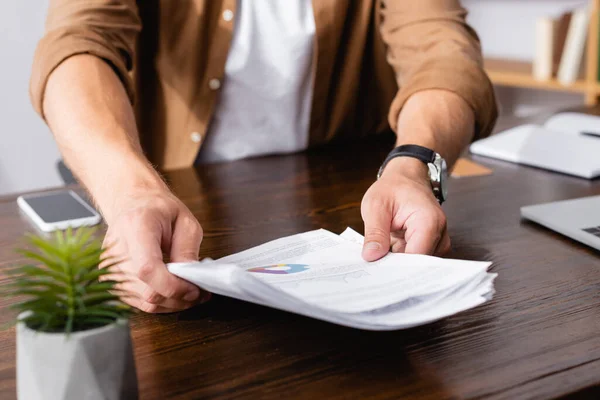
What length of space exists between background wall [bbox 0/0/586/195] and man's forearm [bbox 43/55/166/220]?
1.89 m

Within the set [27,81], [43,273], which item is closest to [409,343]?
[43,273]

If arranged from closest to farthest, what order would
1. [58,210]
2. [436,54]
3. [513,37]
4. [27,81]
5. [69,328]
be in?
[69,328] → [58,210] → [436,54] → [27,81] → [513,37]

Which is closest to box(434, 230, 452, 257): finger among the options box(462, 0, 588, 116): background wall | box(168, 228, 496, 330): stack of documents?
box(168, 228, 496, 330): stack of documents

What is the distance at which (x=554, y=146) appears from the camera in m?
1.36

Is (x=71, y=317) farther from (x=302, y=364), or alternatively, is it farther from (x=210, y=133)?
(x=210, y=133)

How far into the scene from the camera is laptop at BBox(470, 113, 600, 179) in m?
1.27

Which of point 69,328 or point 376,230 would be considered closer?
point 69,328

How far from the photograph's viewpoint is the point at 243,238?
96 cm

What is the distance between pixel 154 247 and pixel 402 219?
1.00 ft

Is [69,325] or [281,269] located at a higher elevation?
[69,325]

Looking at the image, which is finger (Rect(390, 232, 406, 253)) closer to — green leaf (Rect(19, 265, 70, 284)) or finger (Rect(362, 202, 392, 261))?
finger (Rect(362, 202, 392, 261))

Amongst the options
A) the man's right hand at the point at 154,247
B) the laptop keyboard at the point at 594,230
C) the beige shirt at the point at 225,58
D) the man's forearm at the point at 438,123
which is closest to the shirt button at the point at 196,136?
the beige shirt at the point at 225,58

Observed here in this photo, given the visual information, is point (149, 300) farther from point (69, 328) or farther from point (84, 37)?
point (84, 37)

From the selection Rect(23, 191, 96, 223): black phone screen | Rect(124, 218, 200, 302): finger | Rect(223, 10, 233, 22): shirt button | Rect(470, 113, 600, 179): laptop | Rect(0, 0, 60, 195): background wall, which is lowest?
Rect(0, 0, 60, 195): background wall
